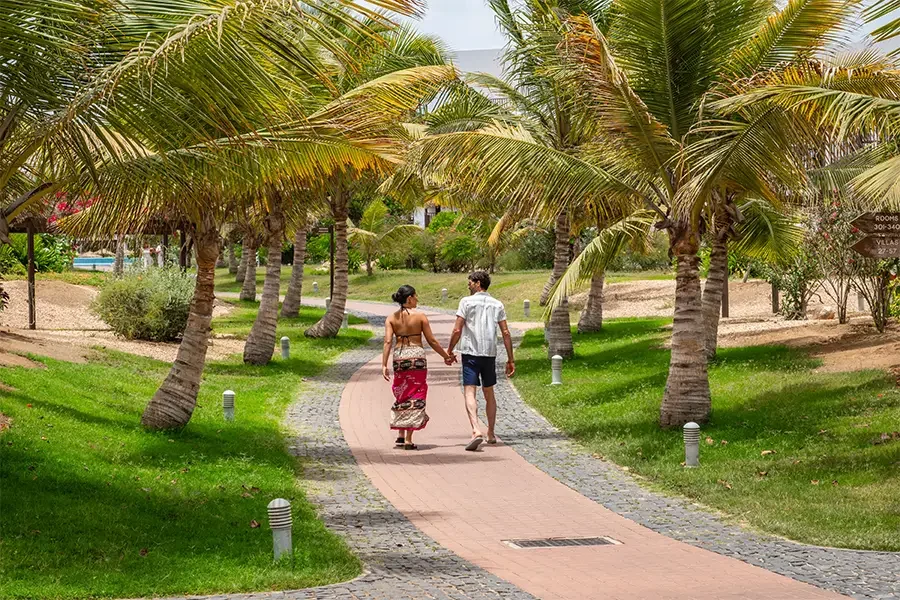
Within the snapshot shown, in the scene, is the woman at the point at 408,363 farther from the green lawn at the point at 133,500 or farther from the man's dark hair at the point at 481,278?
the green lawn at the point at 133,500

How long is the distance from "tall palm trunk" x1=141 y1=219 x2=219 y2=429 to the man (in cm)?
290

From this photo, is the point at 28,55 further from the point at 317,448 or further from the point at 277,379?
the point at 277,379

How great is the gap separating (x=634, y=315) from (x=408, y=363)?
22.0m

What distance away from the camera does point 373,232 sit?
53.3m

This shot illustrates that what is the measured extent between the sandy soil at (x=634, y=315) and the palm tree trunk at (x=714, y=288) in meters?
1.62

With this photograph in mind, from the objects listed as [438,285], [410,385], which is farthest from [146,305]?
[438,285]

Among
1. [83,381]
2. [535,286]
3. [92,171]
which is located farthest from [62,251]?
[92,171]

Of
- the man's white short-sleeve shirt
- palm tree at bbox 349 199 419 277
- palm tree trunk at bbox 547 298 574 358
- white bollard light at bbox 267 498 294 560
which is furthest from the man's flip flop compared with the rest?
palm tree at bbox 349 199 419 277

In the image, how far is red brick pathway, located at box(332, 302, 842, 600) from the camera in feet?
24.6

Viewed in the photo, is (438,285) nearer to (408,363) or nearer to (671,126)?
(671,126)

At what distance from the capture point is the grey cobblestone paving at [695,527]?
302 inches

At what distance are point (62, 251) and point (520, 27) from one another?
2649cm

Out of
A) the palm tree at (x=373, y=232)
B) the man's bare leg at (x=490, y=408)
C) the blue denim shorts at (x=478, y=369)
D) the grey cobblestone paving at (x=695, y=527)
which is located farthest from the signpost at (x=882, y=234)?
the palm tree at (x=373, y=232)

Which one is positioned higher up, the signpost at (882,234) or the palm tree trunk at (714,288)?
the signpost at (882,234)
